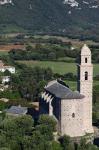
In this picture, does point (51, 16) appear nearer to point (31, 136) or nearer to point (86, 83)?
point (86, 83)

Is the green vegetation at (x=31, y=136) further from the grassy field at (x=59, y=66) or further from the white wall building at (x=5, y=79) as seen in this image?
the grassy field at (x=59, y=66)

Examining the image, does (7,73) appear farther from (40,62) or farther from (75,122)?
(75,122)

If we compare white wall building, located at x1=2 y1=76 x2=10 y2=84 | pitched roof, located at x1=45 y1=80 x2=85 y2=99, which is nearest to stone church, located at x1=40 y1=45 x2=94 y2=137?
pitched roof, located at x1=45 y1=80 x2=85 y2=99

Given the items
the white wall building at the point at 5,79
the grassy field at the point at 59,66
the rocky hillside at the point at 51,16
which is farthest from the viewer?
the rocky hillside at the point at 51,16

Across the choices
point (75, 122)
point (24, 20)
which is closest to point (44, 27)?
point (24, 20)

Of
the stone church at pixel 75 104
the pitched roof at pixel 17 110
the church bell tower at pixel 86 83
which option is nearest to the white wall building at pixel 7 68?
the pitched roof at pixel 17 110
